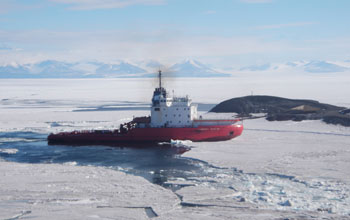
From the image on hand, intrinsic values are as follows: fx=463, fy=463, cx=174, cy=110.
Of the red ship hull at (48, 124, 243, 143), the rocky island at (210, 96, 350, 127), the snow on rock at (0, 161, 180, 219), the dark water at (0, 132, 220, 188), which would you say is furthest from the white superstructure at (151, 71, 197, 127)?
the rocky island at (210, 96, 350, 127)

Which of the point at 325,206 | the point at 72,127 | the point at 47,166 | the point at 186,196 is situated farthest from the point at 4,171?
the point at 72,127

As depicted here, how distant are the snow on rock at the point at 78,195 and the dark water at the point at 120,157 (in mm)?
1275

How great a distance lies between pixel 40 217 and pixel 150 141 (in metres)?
14.3

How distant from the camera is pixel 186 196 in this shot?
48.4 ft

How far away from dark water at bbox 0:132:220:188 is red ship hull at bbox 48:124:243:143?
78 centimetres

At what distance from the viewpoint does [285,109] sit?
3959 cm

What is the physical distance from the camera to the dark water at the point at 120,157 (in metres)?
18.5

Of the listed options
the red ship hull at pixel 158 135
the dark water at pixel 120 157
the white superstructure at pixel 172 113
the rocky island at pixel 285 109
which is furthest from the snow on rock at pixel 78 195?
the rocky island at pixel 285 109

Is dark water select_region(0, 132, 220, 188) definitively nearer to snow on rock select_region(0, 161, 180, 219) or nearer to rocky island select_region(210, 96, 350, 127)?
snow on rock select_region(0, 161, 180, 219)

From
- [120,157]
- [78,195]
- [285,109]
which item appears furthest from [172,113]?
[285,109]

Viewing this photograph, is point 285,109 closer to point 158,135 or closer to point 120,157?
point 158,135

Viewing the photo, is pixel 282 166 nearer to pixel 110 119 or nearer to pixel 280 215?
pixel 280 215

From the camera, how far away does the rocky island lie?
109ft

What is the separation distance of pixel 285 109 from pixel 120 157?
70.0 ft
